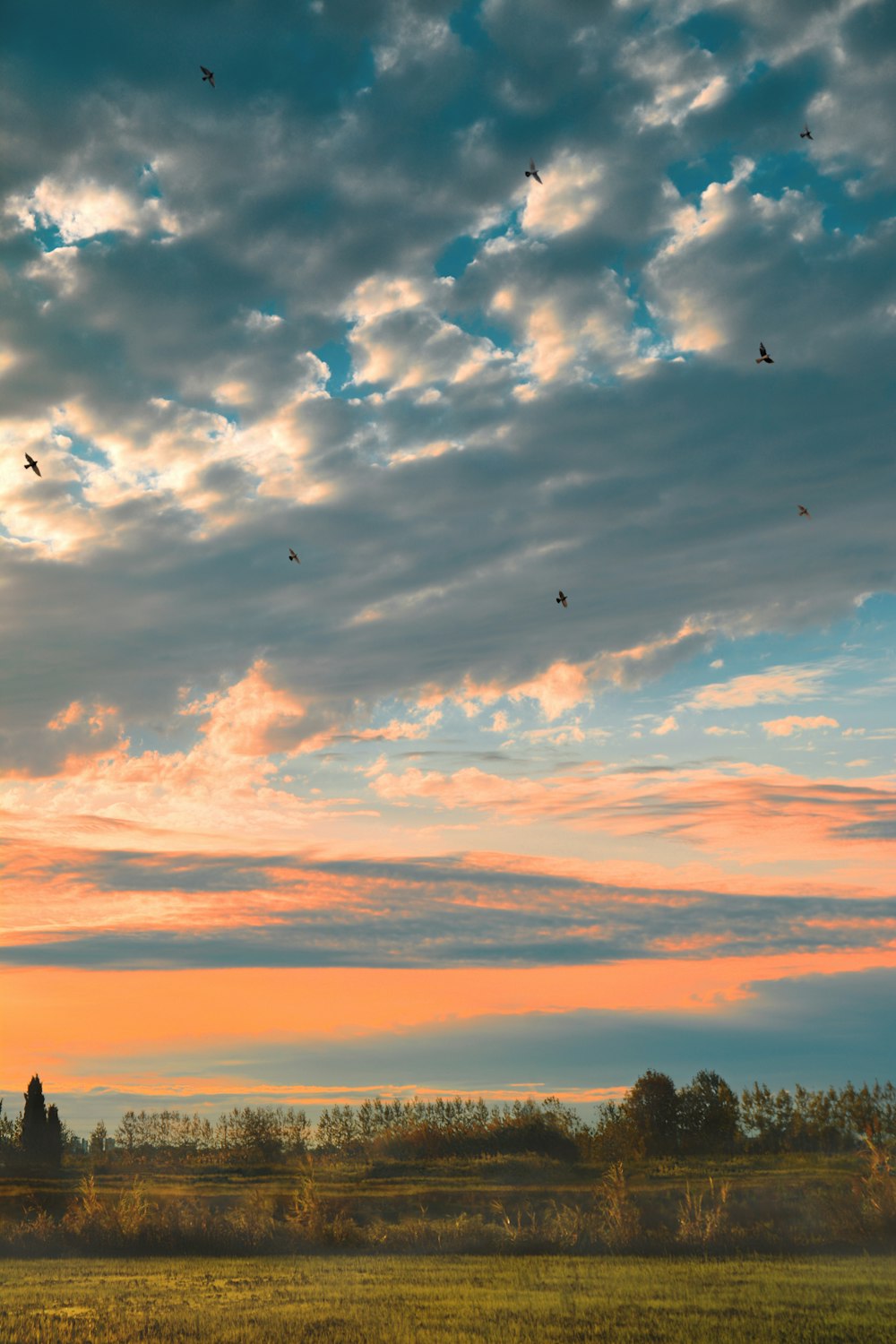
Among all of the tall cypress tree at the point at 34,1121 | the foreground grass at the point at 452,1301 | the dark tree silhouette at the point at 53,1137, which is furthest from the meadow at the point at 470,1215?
the tall cypress tree at the point at 34,1121

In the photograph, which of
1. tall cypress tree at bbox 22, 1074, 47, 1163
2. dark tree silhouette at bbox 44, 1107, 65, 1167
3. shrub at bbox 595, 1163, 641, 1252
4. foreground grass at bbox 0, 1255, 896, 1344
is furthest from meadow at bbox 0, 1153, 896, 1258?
tall cypress tree at bbox 22, 1074, 47, 1163

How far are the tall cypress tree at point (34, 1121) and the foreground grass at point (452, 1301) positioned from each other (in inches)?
2005

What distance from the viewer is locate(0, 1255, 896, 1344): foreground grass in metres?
37.6

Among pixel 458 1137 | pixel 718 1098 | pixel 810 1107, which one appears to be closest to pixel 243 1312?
pixel 458 1137

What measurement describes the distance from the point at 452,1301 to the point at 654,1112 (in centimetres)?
7028

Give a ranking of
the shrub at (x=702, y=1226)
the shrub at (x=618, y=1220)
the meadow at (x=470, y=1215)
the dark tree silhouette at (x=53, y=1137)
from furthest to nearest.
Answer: the dark tree silhouette at (x=53, y=1137) < the meadow at (x=470, y=1215) < the shrub at (x=618, y=1220) < the shrub at (x=702, y=1226)

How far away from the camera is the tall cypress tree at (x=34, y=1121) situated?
4181 inches

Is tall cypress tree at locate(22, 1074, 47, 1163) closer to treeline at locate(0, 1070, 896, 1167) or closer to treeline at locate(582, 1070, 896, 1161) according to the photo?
treeline at locate(0, 1070, 896, 1167)

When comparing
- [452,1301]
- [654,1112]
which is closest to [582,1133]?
[654,1112]

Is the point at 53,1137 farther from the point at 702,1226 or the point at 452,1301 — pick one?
the point at 452,1301

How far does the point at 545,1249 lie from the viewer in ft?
203

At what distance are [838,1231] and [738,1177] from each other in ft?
66.6

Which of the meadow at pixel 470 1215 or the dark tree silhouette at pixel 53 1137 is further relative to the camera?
the dark tree silhouette at pixel 53 1137

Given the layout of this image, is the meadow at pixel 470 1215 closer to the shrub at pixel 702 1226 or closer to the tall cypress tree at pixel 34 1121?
the shrub at pixel 702 1226
